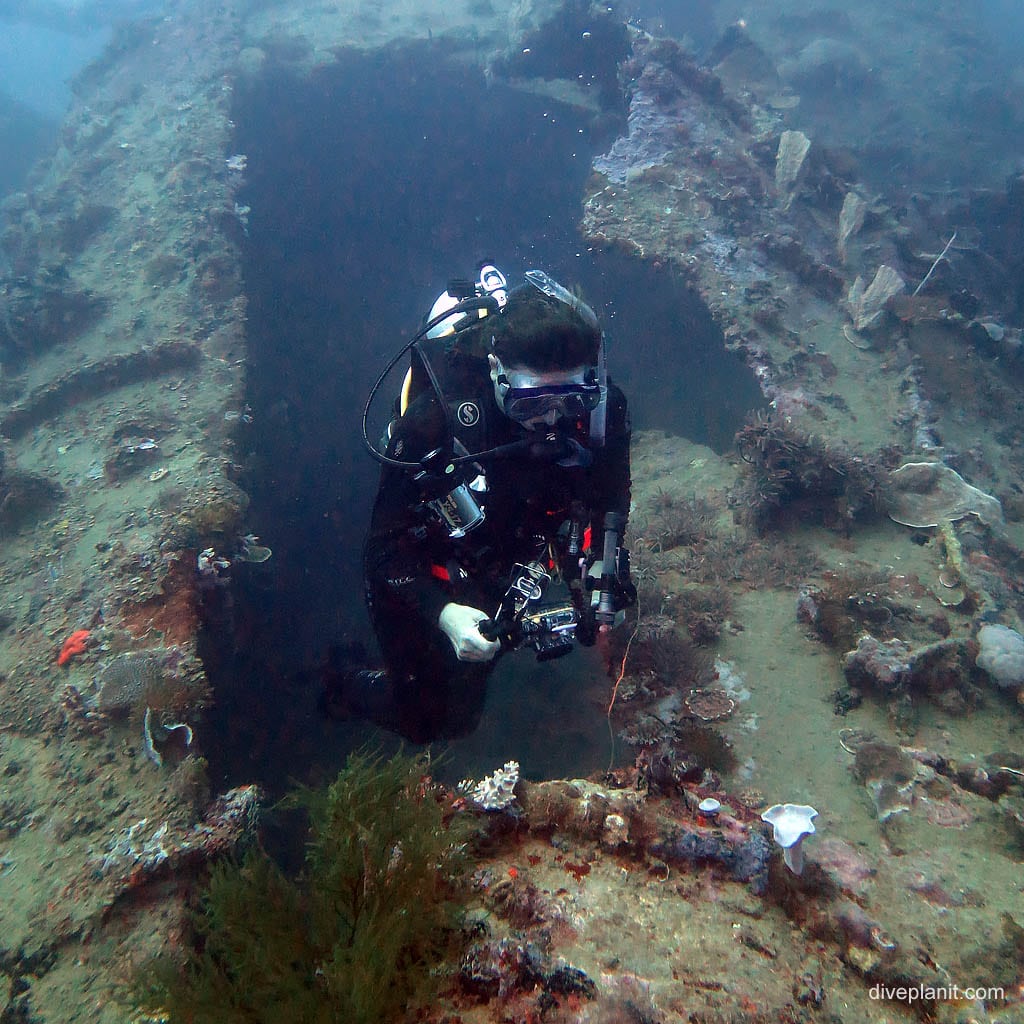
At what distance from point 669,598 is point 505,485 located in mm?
2653

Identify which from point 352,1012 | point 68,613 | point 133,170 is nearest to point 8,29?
point 133,170

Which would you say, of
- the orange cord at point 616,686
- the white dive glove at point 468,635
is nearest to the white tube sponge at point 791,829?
the orange cord at point 616,686

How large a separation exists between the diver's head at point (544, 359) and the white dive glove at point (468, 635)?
1204mm

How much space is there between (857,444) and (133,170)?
1456cm

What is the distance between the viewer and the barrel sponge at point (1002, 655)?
12.9 ft

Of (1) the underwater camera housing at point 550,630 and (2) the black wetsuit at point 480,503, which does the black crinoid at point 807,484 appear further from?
(1) the underwater camera housing at point 550,630

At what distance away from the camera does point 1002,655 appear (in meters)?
4.02

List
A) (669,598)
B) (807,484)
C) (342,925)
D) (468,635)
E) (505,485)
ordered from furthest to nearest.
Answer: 1. (807,484)
2. (669,598)
3. (505,485)
4. (468,635)
5. (342,925)

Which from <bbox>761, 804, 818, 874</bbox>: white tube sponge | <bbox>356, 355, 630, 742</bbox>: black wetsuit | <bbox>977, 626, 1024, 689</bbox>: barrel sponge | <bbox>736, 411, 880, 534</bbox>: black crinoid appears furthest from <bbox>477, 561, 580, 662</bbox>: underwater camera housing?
<bbox>736, 411, 880, 534</bbox>: black crinoid

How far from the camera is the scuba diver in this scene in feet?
10.4

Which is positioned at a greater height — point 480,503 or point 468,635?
point 480,503

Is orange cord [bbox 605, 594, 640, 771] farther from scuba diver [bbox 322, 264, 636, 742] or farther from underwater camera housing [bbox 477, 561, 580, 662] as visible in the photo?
underwater camera housing [bbox 477, 561, 580, 662]

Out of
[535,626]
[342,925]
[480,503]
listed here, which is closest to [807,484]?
[480,503]

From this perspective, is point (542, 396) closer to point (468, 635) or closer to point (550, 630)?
point (550, 630)
